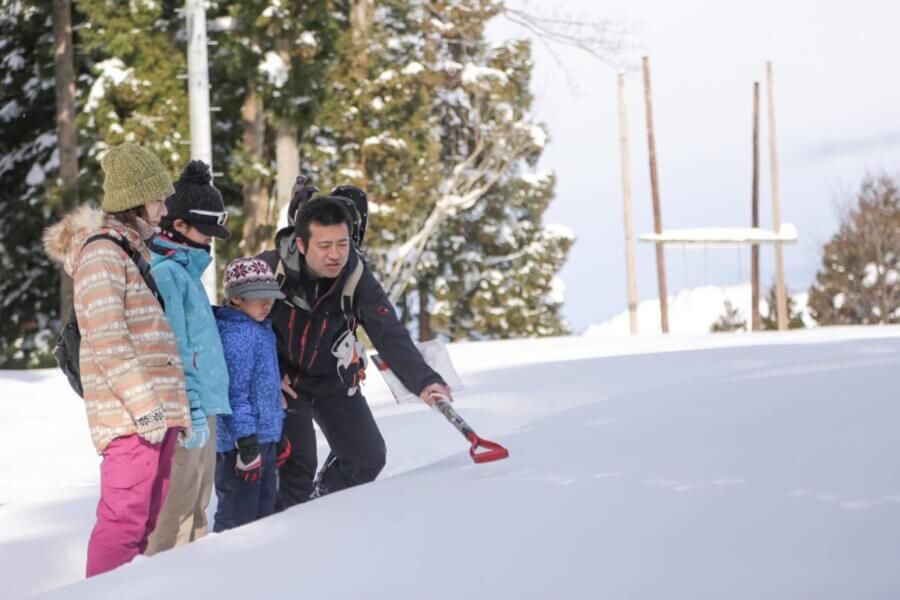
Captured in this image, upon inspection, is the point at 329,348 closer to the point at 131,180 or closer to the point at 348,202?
the point at 348,202

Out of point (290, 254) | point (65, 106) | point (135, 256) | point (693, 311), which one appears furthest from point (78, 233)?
point (693, 311)

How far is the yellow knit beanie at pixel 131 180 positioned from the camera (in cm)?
400

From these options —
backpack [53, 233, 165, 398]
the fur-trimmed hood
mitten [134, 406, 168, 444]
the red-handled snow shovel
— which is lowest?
the red-handled snow shovel

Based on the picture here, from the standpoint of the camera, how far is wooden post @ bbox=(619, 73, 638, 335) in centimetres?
2662

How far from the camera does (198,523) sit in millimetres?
4566

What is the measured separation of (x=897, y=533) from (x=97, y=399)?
2.40 metres

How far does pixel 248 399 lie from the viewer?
14.9ft

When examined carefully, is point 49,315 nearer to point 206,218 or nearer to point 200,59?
point 200,59

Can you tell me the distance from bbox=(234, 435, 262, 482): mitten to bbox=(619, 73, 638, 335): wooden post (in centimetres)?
2251

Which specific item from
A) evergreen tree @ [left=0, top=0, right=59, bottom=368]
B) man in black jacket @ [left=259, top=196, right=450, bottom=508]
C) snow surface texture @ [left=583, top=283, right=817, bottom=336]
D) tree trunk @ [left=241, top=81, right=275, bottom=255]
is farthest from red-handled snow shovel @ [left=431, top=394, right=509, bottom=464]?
snow surface texture @ [left=583, top=283, right=817, bottom=336]

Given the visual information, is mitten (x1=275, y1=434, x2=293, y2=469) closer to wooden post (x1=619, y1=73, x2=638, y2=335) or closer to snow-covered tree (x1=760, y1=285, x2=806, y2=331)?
wooden post (x1=619, y1=73, x2=638, y2=335)

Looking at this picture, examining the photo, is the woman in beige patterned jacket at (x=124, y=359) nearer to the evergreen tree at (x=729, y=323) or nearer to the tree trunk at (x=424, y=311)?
the tree trunk at (x=424, y=311)

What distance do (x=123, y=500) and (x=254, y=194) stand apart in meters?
15.6

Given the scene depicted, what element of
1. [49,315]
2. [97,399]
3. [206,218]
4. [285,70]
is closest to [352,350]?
[206,218]
